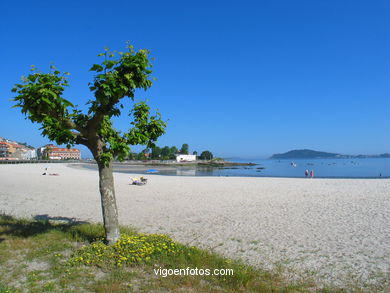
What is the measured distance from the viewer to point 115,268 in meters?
4.65

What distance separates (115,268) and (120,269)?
0.12 m

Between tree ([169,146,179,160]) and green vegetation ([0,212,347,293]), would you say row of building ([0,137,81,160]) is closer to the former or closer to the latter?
→ tree ([169,146,179,160])

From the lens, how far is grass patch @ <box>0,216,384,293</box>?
4012 mm

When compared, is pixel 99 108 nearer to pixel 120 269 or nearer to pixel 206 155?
pixel 120 269

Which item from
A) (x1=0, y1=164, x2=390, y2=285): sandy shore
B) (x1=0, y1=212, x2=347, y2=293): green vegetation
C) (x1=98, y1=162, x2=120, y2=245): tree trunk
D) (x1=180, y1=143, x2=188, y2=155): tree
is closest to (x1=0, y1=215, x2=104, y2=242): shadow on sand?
(x1=0, y1=212, x2=347, y2=293): green vegetation

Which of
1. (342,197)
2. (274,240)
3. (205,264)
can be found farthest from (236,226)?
(342,197)

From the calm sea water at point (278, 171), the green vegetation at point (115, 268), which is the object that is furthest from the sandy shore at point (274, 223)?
the calm sea water at point (278, 171)

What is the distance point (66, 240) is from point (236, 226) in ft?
16.4

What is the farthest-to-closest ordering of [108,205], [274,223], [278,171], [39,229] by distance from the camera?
[278,171]
[274,223]
[39,229]
[108,205]

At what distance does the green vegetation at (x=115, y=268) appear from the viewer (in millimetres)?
4008

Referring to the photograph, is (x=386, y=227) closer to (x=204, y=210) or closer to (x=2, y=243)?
(x=204, y=210)

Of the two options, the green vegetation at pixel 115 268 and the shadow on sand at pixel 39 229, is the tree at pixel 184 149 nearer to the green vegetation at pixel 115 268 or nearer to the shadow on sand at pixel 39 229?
the shadow on sand at pixel 39 229

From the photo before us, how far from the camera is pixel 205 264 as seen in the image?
4.95m

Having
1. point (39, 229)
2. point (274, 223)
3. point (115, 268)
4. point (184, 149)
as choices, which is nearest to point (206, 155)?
point (184, 149)
